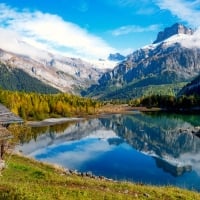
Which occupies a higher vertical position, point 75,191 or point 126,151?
point 75,191

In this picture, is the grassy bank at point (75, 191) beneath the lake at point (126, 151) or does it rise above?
above

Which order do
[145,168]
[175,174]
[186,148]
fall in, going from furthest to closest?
[186,148], [145,168], [175,174]

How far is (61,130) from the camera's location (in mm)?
164625

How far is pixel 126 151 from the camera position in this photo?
116625mm

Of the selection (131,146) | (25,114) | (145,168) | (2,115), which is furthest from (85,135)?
(2,115)

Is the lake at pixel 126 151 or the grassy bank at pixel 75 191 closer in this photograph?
the grassy bank at pixel 75 191

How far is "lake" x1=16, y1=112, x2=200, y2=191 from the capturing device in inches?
3201

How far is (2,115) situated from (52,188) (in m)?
21.0

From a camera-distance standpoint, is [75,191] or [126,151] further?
[126,151]

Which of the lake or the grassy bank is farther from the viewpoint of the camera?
the lake

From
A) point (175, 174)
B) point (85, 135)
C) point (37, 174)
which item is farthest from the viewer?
point (85, 135)

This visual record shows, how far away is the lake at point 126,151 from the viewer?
81312 mm

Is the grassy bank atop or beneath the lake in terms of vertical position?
atop

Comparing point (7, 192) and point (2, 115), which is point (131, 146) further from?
point (7, 192)
